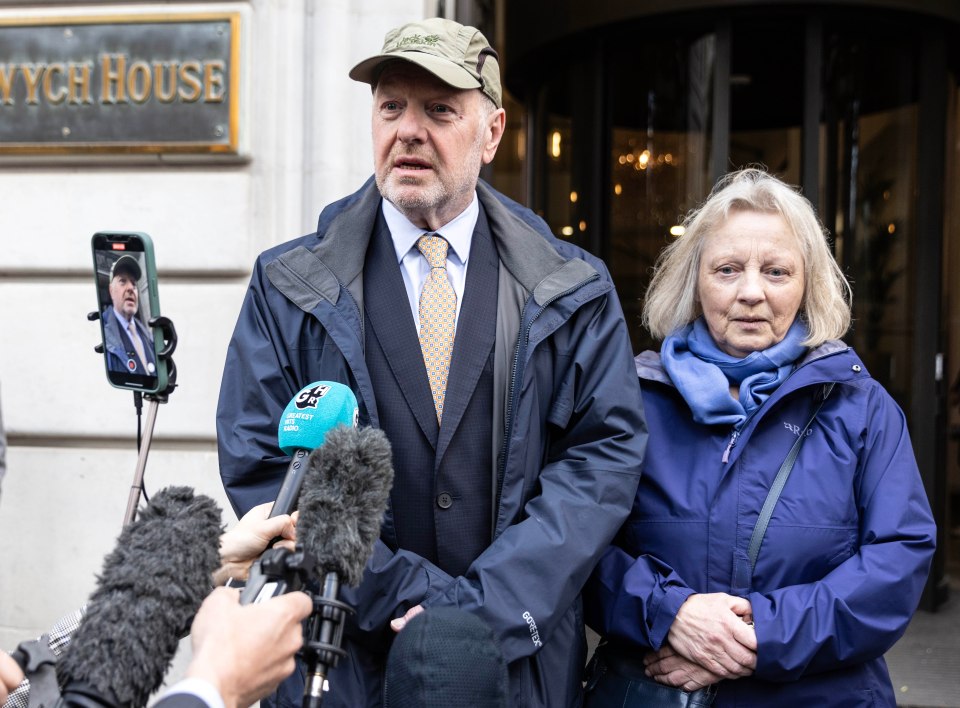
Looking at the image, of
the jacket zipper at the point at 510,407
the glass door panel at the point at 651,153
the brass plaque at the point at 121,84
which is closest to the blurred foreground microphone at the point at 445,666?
the jacket zipper at the point at 510,407

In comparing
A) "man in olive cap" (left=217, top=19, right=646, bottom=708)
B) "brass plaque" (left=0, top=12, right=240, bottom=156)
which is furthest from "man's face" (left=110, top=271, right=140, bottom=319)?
"man in olive cap" (left=217, top=19, right=646, bottom=708)

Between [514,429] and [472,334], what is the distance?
265 mm

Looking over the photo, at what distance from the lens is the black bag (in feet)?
7.50

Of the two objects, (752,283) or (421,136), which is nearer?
(421,136)

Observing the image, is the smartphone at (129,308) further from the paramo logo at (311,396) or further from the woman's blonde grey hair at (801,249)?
the paramo logo at (311,396)

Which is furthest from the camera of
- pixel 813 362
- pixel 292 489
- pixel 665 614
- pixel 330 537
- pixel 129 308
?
pixel 129 308

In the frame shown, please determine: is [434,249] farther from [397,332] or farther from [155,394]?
[155,394]

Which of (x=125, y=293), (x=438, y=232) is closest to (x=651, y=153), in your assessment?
(x=125, y=293)

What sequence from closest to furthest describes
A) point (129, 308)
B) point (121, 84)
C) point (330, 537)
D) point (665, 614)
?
1. point (330, 537)
2. point (665, 614)
3. point (129, 308)
4. point (121, 84)

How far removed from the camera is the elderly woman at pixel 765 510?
2213 millimetres

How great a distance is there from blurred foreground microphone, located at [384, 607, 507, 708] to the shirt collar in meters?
1.33

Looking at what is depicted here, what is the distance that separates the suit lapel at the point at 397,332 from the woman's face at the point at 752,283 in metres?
0.82

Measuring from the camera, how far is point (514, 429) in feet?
7.81

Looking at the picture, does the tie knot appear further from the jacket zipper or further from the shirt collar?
the jacket zipper
